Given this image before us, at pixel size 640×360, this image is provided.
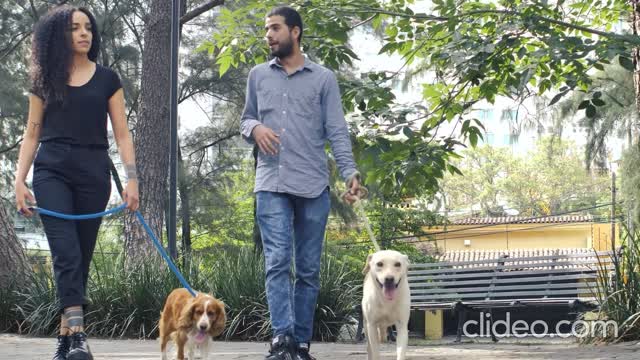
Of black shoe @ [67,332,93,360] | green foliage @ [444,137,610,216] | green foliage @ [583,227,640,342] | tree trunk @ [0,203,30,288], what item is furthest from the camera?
green foliage @ [444,137,610,216]

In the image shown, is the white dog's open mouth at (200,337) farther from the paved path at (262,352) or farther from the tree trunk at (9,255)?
the tree trunk at (9,255)

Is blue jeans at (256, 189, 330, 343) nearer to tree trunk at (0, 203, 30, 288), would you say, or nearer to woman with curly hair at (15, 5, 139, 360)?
woman with curly hair at (15, 5, 139, 360)

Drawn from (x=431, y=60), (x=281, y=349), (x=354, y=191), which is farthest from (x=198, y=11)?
(x=281, y=349)

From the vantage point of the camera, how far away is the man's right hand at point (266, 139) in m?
5.88

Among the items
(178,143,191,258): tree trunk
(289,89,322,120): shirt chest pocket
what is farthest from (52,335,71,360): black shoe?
(178,143,191,258): tree trunk

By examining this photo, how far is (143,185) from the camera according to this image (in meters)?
19.1

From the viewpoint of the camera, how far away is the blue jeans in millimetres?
5871

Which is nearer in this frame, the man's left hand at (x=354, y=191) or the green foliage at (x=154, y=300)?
the man's left hand at (x=354, y=191)

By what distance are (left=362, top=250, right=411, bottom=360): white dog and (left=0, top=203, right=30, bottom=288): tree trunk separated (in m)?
7.21

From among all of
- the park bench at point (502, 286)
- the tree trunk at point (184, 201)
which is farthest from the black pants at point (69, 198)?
the tree trunk at point (184, 201)

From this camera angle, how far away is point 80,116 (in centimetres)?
547

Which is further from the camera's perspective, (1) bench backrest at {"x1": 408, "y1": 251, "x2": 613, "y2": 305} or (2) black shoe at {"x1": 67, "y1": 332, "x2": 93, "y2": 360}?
(1) bench backrest at {"x1": 408, "y1": 251, "x2": 613, "y2": 305}

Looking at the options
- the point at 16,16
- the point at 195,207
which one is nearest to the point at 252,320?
the point at 195,207

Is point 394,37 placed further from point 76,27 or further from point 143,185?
point 143,185
